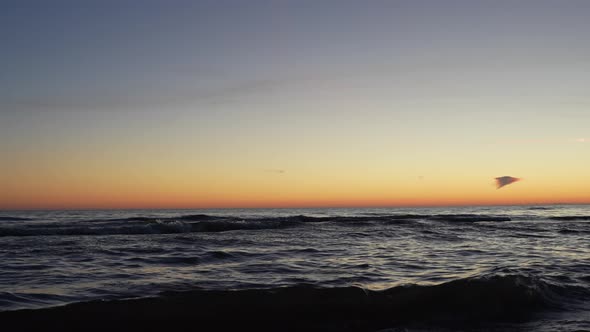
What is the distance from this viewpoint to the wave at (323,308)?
6.75 m

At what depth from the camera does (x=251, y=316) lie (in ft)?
23.4

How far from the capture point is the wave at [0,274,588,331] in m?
6.75

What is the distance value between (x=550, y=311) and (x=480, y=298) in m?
1.08

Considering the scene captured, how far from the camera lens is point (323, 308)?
7434 millimetres

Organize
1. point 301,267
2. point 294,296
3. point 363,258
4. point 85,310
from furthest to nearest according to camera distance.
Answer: point 363,258 < point 301,267 < point 294,296 < point 85,310

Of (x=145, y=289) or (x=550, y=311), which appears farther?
(x=145, y=289)

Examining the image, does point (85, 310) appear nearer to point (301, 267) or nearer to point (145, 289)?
point (145, 289)

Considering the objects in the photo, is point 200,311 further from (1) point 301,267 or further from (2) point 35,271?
(2) point 35,271

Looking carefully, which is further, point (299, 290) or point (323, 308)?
point (299, 290)

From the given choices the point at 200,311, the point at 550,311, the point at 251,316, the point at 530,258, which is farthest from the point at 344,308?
the point at 530,258

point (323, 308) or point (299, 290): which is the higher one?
point (299, 290)

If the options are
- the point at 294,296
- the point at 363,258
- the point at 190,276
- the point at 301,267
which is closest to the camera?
the point at 294,296

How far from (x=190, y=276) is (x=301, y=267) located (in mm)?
2905

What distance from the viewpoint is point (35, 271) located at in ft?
35.7
